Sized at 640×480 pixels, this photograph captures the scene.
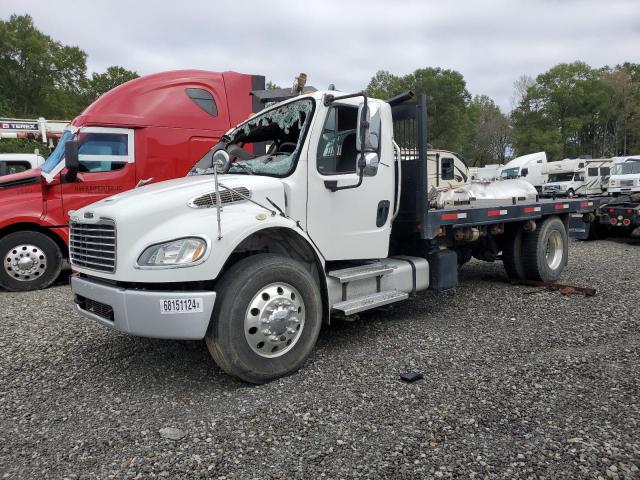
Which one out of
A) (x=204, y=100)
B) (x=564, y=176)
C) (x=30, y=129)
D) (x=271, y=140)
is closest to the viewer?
(x=271, y=140)

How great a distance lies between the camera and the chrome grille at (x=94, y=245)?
3615mm

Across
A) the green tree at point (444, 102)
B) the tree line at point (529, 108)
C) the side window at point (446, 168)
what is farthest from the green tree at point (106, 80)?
the side window at point (446, 168)

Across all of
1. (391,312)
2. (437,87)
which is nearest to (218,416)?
(391,312)

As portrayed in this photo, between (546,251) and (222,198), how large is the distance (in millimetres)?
5194

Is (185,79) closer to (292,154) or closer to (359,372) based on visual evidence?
(292,154)

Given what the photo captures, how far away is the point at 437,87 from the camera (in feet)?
169

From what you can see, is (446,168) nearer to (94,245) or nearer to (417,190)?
(417,190)

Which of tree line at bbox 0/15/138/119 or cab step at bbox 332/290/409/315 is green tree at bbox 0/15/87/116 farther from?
cab step at bbox 332/290/409/315

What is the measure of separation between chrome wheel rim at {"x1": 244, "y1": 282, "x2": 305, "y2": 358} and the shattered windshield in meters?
1.04

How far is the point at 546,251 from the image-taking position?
718 centimetres

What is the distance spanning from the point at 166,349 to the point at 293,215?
1.77 m

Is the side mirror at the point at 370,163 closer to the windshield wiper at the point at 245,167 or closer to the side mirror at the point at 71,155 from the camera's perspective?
the windshield wiper at the point at 245,167

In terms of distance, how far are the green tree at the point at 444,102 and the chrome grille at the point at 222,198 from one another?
47.1 metres

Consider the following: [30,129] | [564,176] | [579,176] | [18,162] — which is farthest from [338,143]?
[564,176]
